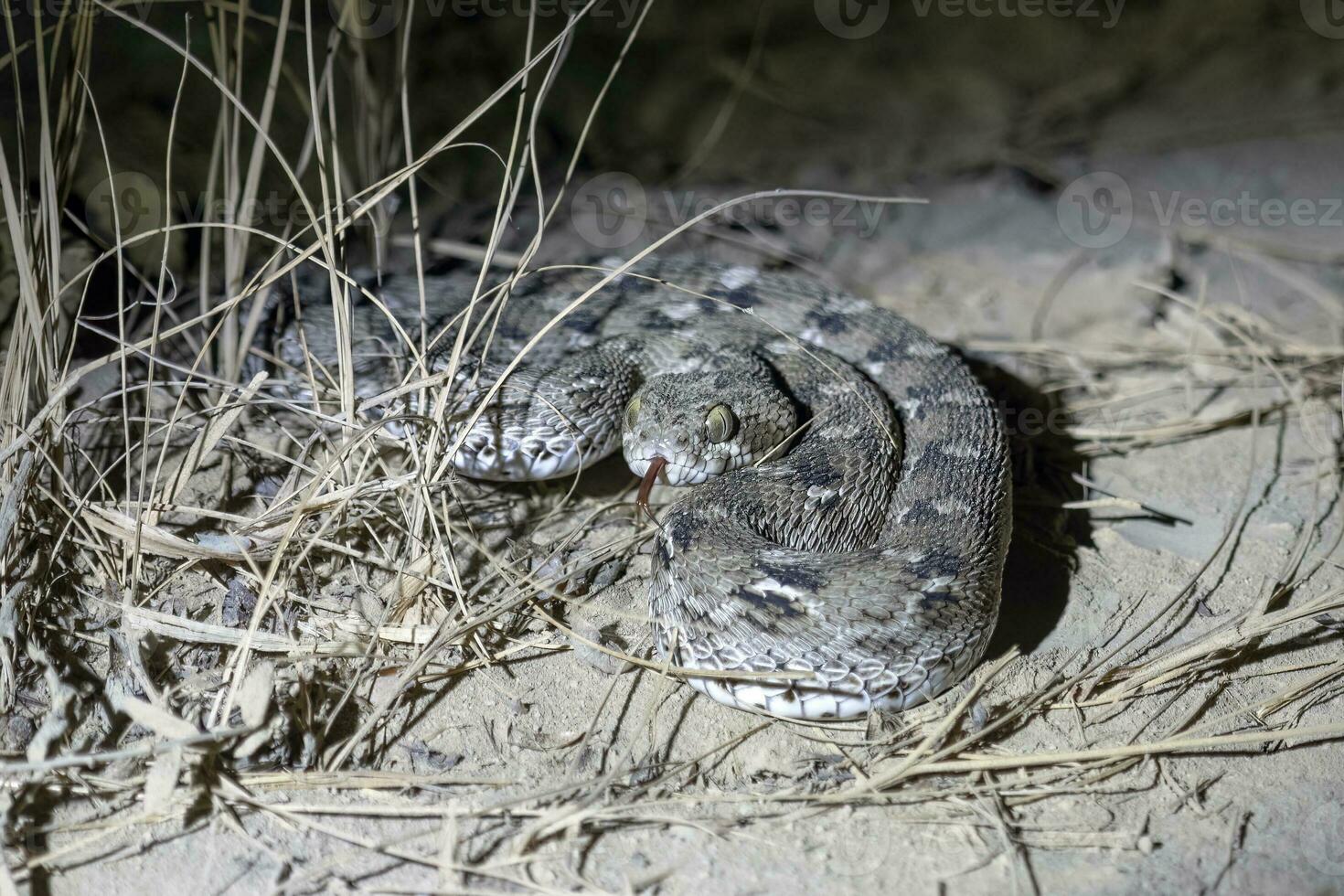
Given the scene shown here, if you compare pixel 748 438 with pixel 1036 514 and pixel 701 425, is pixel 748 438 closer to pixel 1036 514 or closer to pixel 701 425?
pixel 701 425

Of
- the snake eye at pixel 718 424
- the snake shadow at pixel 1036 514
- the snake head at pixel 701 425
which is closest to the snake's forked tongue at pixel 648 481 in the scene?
the snake head at pixel 701 425

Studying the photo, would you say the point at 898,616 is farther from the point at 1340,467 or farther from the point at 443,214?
the point at 443,214

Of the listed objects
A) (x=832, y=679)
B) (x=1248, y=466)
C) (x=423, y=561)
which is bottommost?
(x=423, y=561)

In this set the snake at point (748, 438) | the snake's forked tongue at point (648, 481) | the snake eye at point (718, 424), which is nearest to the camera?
the snake at point (748, 438)

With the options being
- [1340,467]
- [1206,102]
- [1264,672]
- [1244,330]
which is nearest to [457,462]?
[1264,672]

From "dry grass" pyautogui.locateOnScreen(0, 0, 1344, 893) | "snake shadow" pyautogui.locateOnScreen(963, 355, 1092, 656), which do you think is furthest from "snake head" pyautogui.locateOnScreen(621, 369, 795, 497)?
"snake shadow" pyautogui.locateOnScreen(963, 355, 1092, 656)

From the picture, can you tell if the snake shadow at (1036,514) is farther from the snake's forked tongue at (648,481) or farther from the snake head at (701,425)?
the snake's forked tongue at (648,481)
